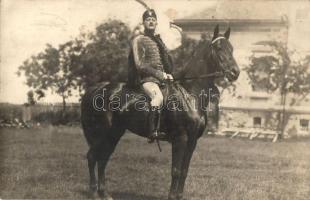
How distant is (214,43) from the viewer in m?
5.23

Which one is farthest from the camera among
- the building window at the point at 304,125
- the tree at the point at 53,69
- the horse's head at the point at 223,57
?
the building window at the point at 304,125

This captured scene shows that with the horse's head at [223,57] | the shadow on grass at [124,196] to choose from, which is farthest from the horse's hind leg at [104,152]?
the horse's head at [223,57]

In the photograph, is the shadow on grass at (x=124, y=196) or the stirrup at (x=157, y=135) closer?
the stirrup at (x=157, y=135)

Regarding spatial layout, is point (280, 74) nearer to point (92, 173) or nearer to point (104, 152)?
point (104, 152)

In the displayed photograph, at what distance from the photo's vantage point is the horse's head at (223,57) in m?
5.14

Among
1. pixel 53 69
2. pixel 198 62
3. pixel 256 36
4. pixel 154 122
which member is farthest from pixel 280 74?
pixel 53 69

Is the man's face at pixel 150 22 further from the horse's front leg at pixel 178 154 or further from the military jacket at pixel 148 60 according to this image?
the horse's front leg at pixel 178 154

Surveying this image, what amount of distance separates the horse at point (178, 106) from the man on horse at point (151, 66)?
0.10 m

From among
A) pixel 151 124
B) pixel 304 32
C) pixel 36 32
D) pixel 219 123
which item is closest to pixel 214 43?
pixel 151 124

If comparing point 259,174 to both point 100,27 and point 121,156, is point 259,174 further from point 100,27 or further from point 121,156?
point 100,27

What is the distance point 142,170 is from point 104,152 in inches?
41.0

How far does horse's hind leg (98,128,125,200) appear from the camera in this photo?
5801mm

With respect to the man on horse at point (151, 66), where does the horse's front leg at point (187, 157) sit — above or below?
below

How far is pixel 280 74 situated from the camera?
834 centimetres
